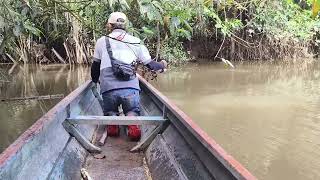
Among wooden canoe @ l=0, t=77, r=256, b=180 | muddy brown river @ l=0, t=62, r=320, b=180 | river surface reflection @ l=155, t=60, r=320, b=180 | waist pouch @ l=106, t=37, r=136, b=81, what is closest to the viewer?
wooden canoe @ l=0, t=77, r=256, b=180

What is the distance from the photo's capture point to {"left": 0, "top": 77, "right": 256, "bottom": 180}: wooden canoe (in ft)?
7.74

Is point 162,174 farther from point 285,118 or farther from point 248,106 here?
point 248,106

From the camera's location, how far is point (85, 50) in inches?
584

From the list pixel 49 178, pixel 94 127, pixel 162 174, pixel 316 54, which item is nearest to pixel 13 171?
pixel 49 178

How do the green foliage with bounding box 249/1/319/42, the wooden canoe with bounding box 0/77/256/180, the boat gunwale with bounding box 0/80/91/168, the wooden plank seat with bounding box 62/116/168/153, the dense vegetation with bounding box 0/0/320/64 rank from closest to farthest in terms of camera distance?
1. the boat gunwale with bounding box 0/80/91/168
2. the wooden canoe with bounding box 0/77/256/180
3. the wooden plank seat with bounding box 62/116/168/153
4. the dense vegetation with bounding box 0/0/320/64
5. the green foliage with bounding box 249/1/319/42

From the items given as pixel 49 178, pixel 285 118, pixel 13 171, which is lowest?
pixel 285 118

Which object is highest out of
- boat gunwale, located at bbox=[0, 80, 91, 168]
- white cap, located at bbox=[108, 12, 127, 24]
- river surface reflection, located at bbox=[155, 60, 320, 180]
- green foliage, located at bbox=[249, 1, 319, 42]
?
green foliage, located at bbox=[249, 1, 319, 42]

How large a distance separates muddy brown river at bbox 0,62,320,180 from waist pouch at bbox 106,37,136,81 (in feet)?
5.84

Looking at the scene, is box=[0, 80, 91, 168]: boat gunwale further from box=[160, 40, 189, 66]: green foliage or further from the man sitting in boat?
box=[160, 40, 189, 66]: green foliage

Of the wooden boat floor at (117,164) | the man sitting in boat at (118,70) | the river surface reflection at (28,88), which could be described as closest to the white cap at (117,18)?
the man sitting in boat at (118,70)

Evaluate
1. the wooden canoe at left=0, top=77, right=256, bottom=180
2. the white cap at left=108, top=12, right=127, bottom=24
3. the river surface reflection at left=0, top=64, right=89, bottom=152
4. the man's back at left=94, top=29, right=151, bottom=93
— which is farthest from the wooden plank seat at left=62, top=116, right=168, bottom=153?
the river surface reflection at left=0, top=64, right=89, bottom=152

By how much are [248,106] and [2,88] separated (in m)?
5.61

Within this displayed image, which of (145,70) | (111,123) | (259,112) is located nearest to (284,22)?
(259,112)

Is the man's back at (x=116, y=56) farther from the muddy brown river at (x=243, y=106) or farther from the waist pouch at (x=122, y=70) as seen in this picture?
the muddy brown river at (x=243, y=106)
